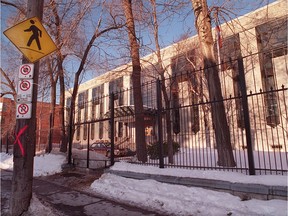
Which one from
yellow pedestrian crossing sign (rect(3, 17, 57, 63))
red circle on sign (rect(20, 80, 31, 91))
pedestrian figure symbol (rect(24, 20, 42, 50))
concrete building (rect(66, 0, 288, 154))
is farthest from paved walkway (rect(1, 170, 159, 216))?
concrete building (rect(66, 0, 288, 154))

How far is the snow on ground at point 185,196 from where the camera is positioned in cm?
406

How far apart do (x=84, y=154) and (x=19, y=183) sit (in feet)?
28.8

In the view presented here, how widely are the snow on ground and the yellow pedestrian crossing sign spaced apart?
2.87 metres

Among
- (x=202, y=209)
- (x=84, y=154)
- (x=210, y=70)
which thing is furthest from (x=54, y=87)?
(x=202, y=209)

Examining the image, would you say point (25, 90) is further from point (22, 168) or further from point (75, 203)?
point (75, 203)

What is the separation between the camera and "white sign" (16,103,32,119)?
165 inches

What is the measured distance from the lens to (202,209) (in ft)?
14.5

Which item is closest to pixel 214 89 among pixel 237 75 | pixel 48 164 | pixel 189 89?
pixel 189 89

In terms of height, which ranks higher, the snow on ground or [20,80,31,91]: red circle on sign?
[20,80,31,91]: red circle on sign

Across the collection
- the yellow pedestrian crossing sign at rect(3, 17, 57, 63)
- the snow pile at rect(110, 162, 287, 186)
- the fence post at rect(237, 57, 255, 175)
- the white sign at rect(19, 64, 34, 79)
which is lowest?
the snow pile at rect(110, 162, 287, 186)

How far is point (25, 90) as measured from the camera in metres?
4.30

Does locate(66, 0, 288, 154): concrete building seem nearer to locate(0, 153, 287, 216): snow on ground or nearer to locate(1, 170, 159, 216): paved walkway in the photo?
locate(1, 170, 159, 216): paved walkway

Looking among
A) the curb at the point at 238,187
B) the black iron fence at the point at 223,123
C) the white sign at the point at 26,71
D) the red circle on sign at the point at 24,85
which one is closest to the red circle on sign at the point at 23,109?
the red circle on sign at the point at 24,85

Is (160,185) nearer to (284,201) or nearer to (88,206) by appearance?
(88,206)
